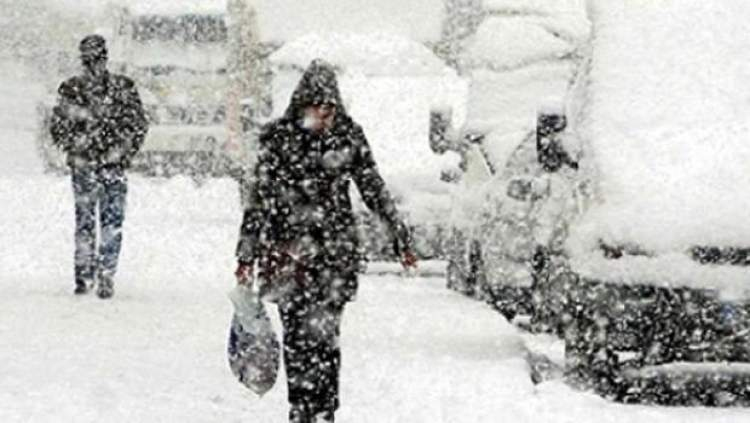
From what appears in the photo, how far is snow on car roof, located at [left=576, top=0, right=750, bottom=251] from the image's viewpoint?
938cm

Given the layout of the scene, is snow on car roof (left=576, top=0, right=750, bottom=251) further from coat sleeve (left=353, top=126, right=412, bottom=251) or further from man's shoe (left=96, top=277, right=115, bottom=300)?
man's shoe (left=96, top=277, right=115, bottom=300)

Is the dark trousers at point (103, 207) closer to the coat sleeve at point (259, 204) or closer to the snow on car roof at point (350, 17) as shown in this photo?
the coat sleeve at point (259, 204)

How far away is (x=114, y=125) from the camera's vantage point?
45.6 feet

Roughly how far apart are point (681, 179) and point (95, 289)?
243 inches

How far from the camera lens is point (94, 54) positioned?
1371 cm

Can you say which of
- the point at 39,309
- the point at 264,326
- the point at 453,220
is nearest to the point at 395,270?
the point at 453,220

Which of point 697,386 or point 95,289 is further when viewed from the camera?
point 95,289

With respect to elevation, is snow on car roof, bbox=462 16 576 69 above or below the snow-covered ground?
above

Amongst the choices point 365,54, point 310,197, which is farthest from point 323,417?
point 365,54

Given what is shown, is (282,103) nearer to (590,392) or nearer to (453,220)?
(453,220)

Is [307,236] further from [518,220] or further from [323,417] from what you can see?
[518,220]

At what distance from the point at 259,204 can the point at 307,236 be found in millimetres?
267

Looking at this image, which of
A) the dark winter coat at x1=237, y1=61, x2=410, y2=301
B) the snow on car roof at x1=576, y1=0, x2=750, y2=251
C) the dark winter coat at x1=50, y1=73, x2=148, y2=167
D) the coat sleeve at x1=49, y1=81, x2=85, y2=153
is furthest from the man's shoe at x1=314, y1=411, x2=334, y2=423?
the coat sleeve at x1=49, y1=81, x2=85, y2=153

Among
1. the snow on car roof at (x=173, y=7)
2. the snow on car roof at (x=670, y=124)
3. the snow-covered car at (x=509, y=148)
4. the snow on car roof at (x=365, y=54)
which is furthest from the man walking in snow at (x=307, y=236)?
the snow on car roof at (x=173, y=7)
